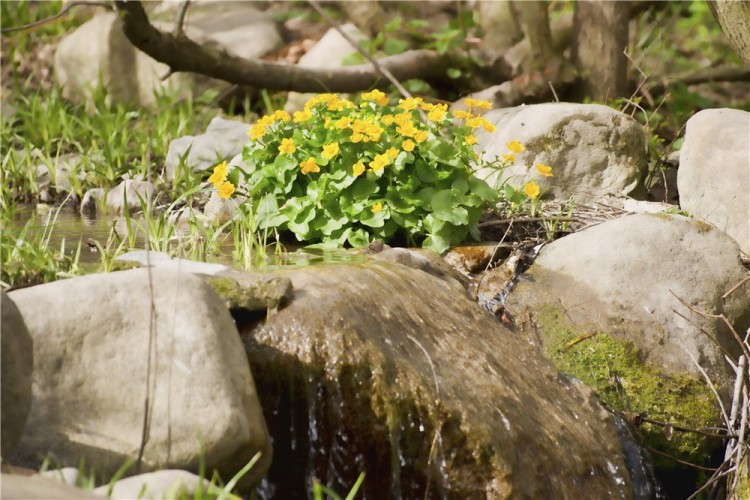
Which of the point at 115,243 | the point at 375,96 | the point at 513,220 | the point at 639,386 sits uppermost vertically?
the point at 375,96

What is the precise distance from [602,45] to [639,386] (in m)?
4.08

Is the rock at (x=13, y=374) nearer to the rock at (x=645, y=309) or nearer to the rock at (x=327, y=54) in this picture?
the rock at (x=645, y=309)

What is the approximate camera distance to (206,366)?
2.83 m

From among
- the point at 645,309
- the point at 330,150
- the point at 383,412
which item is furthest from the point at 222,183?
the point at 645,309

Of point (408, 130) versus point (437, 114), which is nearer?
point (408, 130)

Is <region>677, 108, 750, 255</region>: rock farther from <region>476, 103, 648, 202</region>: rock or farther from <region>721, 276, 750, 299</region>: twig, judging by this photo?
<region>721, 276, 750, 299</region>: twig

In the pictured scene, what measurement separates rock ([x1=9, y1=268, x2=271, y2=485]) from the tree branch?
11.6 feet

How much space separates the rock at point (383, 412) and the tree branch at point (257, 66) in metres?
3.36

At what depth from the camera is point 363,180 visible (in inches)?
175

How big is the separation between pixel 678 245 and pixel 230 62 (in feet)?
13.0

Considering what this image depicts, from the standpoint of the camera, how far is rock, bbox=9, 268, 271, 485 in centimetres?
274

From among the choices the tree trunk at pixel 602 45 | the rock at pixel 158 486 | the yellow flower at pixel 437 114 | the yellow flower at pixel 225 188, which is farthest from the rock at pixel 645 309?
the tree trunk at pixel 602 45

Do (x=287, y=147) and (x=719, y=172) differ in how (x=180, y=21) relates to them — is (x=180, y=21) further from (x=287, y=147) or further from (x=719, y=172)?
(x=719, y=172)

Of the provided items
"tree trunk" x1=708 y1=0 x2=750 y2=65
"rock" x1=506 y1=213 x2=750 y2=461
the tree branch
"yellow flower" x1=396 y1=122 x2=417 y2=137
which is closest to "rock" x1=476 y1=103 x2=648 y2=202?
"tree trunk" x1=708 y1=0 x2=750 y2=65
